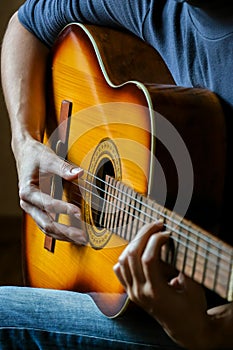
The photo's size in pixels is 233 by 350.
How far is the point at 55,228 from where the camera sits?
1.24 m

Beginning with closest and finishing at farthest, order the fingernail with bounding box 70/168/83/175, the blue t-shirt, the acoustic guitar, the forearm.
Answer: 1. the acoustic guitar
2. the blue t-shirt
3. the fingernail with bounding box 70/168/83/175
4. the forearm

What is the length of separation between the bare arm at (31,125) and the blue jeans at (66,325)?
113mm

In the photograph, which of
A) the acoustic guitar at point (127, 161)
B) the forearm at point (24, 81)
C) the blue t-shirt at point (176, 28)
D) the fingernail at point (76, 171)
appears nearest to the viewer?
the acoustic guitar at point (127, 161)

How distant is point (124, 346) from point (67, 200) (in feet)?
1.01

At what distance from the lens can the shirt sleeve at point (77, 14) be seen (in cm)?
124

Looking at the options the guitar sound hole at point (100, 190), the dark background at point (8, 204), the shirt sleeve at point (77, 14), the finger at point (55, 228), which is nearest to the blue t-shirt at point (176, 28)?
the shirt sleeve at point (77, 14)

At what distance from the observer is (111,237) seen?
105 cm

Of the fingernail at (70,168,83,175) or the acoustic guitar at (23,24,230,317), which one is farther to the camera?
the fingernail at (70,168,83,175)

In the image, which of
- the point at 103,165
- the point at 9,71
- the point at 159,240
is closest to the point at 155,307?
the point at 159,240

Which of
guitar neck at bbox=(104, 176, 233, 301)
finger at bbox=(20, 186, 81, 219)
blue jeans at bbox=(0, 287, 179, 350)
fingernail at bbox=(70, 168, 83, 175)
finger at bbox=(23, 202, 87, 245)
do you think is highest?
guitar neck at bbox=(104, 176, 233, 301)

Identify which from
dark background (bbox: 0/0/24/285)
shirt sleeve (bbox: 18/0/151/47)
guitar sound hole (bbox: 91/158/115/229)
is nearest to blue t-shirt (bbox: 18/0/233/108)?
shirt sleeve (bbox: 18/0/151/47)

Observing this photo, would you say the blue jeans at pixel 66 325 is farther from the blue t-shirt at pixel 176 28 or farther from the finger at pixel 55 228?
the blue t-shirt at pixel 176 28

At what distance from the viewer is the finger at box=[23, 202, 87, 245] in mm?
1174

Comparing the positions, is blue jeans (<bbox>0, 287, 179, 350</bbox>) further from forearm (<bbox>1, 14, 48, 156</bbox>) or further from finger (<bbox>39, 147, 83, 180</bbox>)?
forearm (<bbox>1, 14, 48, 156</bbox>)
